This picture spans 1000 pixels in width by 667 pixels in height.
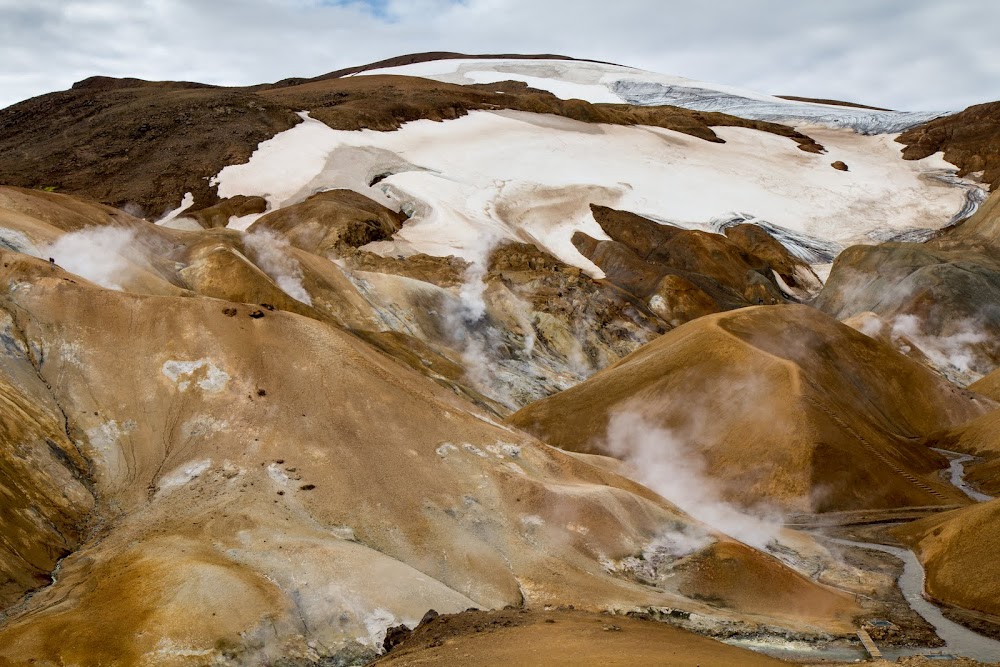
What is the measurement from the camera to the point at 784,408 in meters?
34.5

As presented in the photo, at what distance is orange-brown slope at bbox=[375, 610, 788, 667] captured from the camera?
16.1m

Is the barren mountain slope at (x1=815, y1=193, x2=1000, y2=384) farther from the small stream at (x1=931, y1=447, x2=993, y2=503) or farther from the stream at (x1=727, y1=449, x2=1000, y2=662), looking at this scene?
the stream at (x1=727, y1=449, x2=1000, y2=662)

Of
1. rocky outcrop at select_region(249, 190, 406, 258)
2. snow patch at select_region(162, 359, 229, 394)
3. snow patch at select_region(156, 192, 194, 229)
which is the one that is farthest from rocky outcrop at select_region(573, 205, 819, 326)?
snow patch at select_region(162, 359, 229, 394)

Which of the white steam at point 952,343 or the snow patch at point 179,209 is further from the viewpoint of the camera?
the snow patch at point 179,209

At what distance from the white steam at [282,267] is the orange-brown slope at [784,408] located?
37.4ft

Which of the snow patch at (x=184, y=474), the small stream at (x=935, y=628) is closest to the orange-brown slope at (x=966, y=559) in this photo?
the small stream at (x=935, y=628)

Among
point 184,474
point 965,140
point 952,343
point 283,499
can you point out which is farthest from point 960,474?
point 965,140

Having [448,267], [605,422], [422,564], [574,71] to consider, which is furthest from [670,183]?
[422,564]

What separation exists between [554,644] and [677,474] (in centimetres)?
1858

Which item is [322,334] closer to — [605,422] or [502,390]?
[605,422]

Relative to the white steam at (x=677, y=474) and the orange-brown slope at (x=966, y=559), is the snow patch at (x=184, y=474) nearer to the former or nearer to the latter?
the white steam at (x=677, y=474)

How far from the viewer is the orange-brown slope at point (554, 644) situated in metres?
16.1

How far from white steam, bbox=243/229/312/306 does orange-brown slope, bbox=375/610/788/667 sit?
84.6ft

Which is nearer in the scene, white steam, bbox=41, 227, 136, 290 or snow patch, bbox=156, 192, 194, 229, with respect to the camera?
white steam, bbox=41, 227, 136, 290
